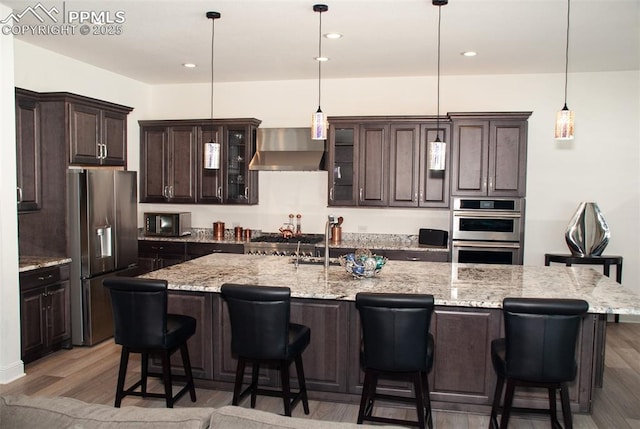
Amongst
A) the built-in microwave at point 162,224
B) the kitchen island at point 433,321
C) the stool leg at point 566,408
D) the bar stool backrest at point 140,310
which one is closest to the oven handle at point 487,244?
the kitchen island at point 433,321

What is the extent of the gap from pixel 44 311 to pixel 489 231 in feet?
14.6

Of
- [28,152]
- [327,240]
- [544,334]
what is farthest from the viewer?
[28,152]

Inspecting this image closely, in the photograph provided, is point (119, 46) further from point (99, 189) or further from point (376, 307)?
point (376, 307)

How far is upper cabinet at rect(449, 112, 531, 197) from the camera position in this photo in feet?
19.0

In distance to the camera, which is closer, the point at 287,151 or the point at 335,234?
the point at 335,234

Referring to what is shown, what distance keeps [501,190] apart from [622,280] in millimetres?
1851

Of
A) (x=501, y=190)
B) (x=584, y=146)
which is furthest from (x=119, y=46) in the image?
(x=584, y=146)

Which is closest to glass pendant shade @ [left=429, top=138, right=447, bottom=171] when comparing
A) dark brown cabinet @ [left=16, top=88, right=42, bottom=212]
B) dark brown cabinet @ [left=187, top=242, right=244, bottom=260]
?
dark brown cabinet @ [left=187, top=242, right=244, bottom=260]

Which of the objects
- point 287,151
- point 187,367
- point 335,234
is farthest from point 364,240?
point 187,367

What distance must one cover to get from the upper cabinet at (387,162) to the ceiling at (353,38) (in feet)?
2.08

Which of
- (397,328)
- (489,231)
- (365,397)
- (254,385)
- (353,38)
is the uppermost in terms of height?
(353,38)

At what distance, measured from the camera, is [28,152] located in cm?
496

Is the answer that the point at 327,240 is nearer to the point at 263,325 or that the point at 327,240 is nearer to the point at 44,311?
the point at 263,325

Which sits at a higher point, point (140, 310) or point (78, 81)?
point (78, 81)
